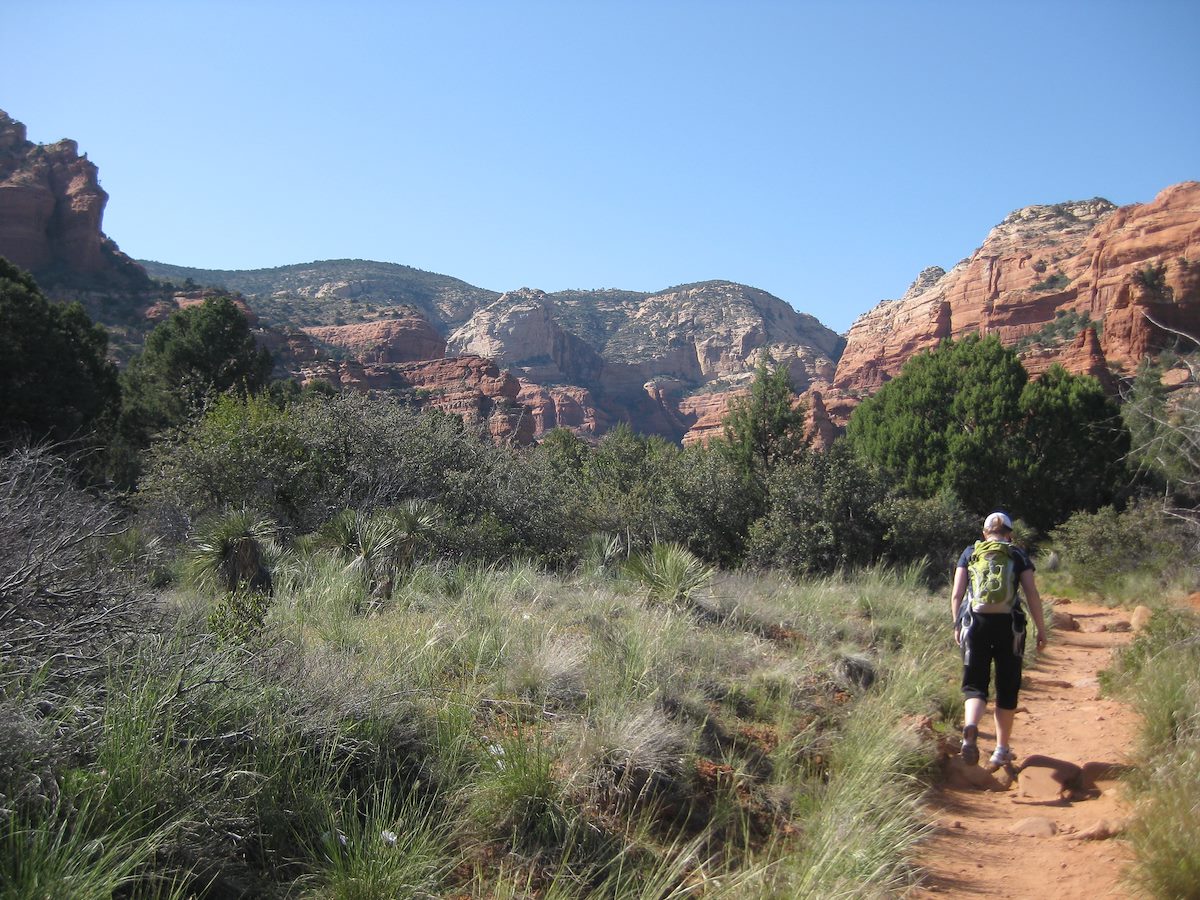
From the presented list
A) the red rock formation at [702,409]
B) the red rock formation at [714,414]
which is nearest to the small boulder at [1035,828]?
the red rock formation at [714,414]

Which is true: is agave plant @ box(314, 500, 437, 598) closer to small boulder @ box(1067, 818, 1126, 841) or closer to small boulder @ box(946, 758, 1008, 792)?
small boulder @ box(946, 758, 1008, 792)

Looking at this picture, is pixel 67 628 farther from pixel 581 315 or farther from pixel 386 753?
pixel 581 315

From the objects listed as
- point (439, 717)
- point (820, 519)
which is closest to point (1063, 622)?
point (820, 519)

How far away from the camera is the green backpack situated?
5797 millimetres

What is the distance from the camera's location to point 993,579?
5.84 m

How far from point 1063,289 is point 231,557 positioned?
83.1 metres

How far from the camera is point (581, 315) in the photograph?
137250mm

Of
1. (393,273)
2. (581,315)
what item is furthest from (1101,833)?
(581,315)

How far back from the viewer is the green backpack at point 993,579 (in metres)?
5.80

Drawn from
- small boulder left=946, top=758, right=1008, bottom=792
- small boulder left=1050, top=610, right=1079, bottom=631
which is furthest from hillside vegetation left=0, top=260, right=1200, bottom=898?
small boulder left=1050, top=610, right=1079, bottom=631

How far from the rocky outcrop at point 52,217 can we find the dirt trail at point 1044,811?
69.7 m

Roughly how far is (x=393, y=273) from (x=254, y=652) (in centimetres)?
11763

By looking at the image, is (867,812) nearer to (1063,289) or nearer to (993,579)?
(993,579)

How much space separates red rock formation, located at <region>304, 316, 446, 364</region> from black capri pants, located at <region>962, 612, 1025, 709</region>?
245 ft
